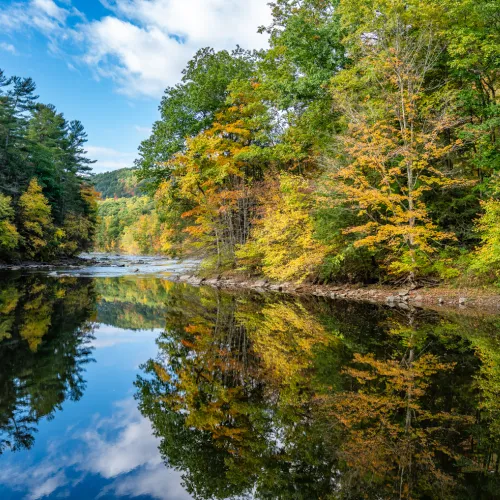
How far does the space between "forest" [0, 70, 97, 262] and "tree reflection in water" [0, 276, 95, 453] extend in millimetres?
23404

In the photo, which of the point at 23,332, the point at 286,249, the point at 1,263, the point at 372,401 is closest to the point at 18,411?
the point at 372,401

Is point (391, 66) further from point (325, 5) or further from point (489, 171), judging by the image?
point (325, 5)

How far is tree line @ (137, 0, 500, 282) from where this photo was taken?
13.7 m

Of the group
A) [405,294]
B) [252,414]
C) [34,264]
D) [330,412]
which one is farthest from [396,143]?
[34,264]

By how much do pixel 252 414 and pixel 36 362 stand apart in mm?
3935

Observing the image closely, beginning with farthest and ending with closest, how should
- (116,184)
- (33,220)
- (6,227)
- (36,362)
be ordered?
(116,184) → (33,220) → (6,227) → (36,362)

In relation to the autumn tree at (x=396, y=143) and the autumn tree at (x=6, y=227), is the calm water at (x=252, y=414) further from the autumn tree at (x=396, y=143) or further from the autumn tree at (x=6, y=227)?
the autumn tree at (x=6, y=227)

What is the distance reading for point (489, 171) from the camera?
15.1m

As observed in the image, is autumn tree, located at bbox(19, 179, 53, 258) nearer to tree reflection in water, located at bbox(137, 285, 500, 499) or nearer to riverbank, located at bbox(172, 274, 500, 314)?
riverbank, located at bbox(172, 274, 500, 314)

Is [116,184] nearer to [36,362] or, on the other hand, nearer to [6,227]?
[6,227]

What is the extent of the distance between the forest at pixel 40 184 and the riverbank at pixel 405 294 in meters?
23.9

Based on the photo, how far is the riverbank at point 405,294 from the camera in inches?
465

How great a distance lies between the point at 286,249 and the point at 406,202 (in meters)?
5.68

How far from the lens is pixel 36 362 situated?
19.7 ft
